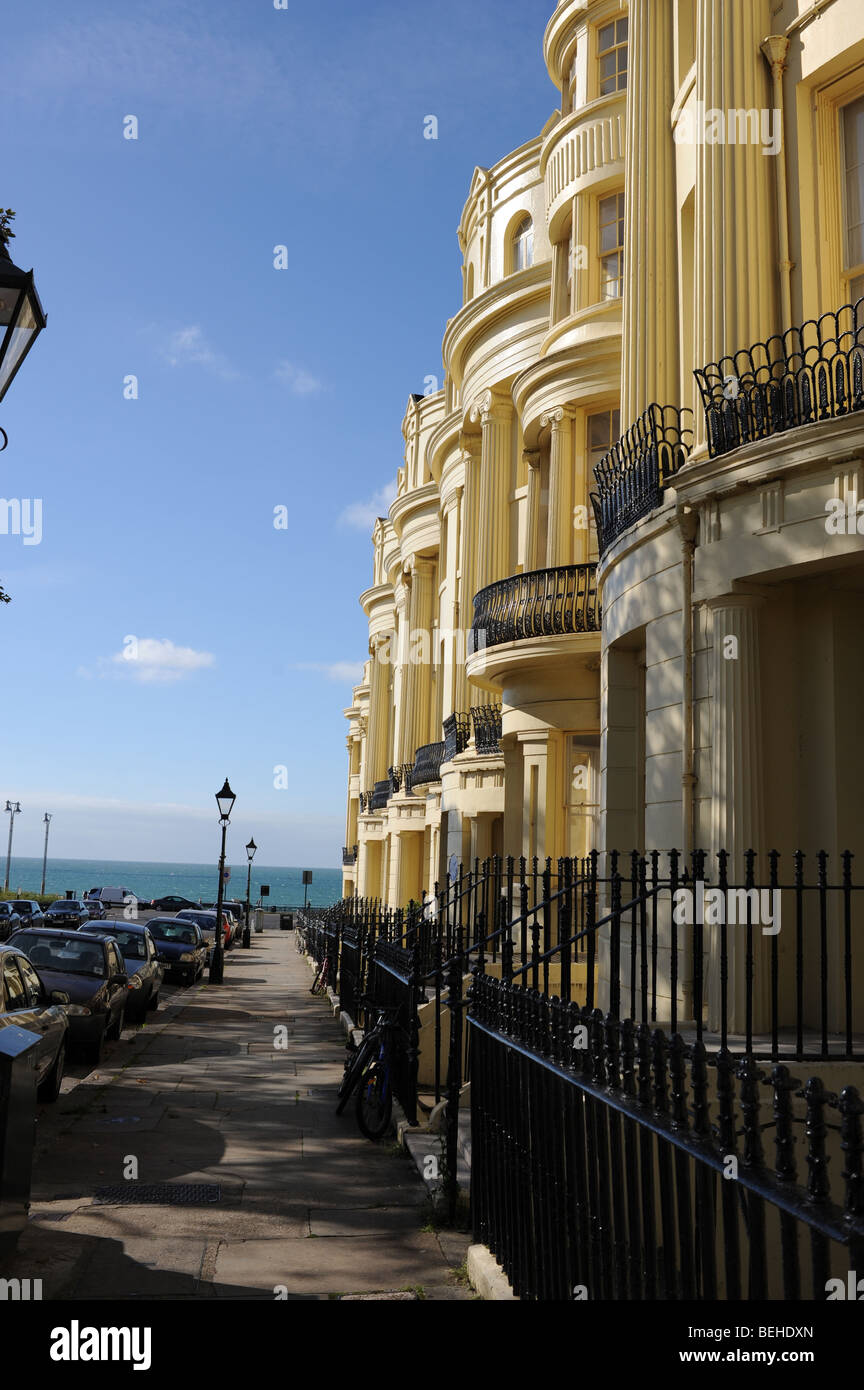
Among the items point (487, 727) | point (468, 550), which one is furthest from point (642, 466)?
point (468, 550)

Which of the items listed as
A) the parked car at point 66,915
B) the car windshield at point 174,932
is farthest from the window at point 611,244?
the parked car at point 66,915

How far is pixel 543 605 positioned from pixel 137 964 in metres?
9.38

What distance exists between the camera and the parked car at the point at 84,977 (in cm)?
1488

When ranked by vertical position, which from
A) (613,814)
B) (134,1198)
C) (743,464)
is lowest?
(134,1198)

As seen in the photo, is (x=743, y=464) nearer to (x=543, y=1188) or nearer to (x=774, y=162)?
(x=774, y=162)

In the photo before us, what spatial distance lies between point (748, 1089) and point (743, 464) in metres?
6.88

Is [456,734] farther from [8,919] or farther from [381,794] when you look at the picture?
[8,919]

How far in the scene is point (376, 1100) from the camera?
35.2 ft

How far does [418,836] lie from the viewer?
1425 inches

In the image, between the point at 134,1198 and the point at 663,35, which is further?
the point at 663,35

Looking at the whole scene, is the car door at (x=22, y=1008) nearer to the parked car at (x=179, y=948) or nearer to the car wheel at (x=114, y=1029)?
the car wheel at (x=114, y=1029)

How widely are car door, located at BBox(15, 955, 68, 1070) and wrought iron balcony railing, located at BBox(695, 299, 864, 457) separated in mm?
7833

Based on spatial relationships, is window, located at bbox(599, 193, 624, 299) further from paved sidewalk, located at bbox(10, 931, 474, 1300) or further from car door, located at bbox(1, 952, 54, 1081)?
car door, located at bbox(1, 952, 54, 1081)
